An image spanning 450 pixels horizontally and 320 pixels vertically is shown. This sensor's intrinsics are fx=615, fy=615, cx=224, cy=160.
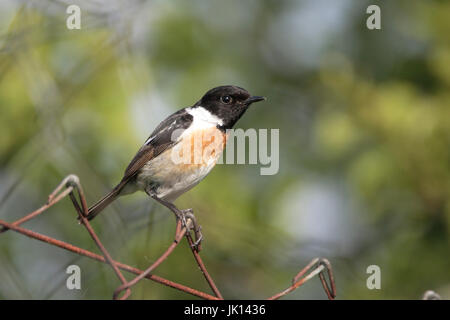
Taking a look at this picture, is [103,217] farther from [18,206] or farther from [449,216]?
[449,216]

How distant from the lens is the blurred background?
11.7 ft

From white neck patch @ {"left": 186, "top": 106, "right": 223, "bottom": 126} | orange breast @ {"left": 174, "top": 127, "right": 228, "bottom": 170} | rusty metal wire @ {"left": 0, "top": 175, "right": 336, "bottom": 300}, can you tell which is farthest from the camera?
white neck patch @ {"left": 186, "top": 106, "right": 223, "bottom": 126}

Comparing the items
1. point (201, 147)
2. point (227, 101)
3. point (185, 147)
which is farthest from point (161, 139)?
point (227, 101)

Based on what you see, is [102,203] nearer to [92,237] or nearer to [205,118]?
[205,118]

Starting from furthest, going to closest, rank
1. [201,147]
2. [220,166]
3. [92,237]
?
[220,166], [201,147], [92,237]

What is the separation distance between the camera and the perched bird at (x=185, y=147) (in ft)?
11.8

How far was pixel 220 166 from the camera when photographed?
4.77 meters

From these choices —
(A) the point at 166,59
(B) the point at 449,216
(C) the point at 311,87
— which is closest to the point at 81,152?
(A) the point at 166,59

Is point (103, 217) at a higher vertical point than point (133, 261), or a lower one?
higher

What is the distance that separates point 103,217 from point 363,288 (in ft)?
6.59

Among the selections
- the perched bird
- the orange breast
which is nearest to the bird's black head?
the perched bird

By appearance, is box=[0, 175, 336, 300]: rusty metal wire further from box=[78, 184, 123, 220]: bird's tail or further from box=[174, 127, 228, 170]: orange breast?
box=[174, 127, 228, 170]: orange breast

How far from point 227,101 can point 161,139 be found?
46cm

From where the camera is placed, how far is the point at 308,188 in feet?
17.9
